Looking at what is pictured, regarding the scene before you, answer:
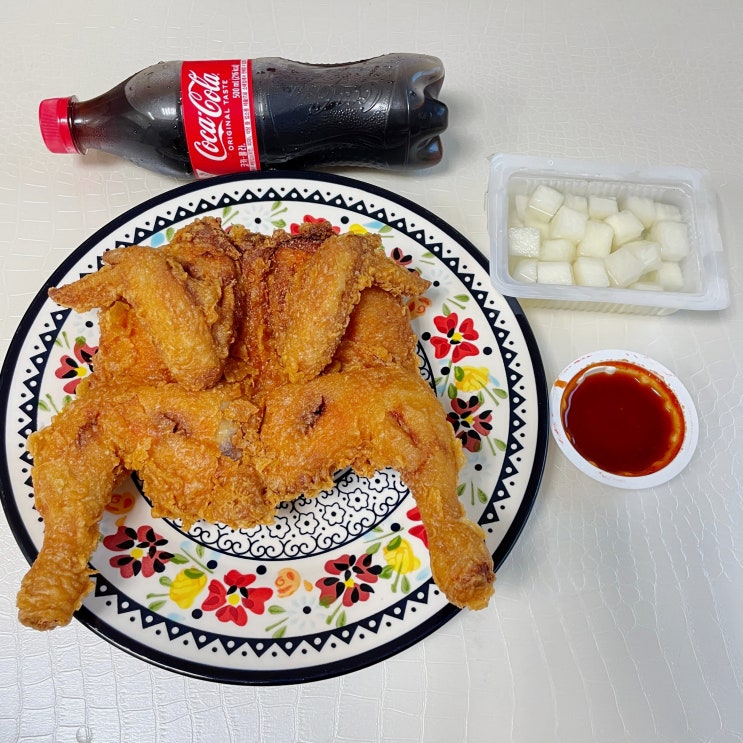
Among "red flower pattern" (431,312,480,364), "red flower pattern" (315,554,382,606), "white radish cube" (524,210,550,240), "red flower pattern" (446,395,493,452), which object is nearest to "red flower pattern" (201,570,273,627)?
"red flower pattern" (315,554,382,606)

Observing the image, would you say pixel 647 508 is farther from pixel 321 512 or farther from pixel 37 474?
pixel 37 474

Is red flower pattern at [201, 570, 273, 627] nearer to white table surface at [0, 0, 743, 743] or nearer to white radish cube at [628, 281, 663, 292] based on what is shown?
white table surface at [0, 0, 743, 743]

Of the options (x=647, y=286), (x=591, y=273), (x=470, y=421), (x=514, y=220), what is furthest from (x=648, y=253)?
(x=470, y=421)

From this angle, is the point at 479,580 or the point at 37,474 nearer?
the point at 479,580

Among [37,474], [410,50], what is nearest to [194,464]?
[37,474]

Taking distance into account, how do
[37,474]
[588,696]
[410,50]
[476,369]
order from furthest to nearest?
[410,50] → [476,369] → [588,696] → [37,474]

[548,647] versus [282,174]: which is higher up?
[282,174]

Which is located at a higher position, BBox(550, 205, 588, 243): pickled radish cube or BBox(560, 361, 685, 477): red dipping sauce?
BBox(550, 205, 588, 243): pickled radish cube

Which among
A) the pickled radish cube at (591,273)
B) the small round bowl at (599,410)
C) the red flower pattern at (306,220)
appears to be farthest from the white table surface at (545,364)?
the red flower pattern at (306,220)

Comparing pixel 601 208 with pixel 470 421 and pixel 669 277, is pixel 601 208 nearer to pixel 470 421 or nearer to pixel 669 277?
pixel 669 277
